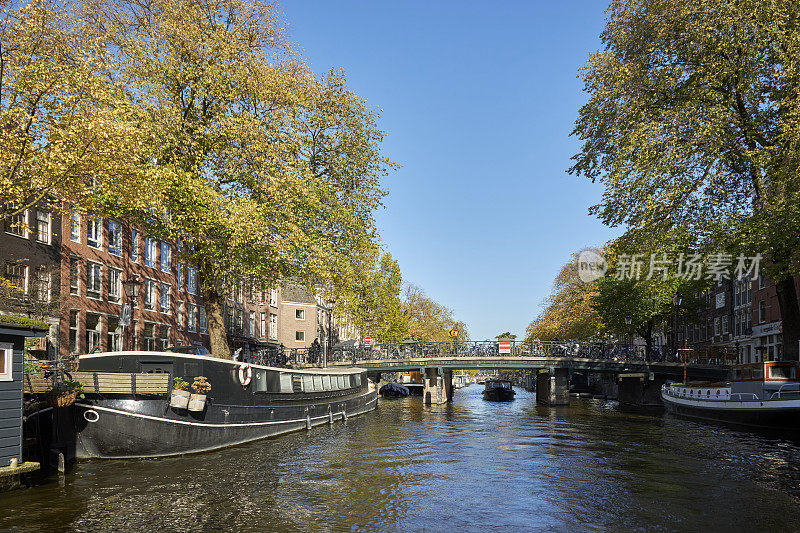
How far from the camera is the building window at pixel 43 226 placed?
38787mm

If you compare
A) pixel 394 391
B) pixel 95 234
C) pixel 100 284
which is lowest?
pixel 394 391

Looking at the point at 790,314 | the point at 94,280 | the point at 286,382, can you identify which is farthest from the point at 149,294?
the point at 790,314

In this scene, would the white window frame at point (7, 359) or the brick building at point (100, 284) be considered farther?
the brick building at point (100, 284)

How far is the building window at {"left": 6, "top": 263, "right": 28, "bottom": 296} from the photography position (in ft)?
119

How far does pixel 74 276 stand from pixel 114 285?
4.79m

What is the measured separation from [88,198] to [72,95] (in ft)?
11.8

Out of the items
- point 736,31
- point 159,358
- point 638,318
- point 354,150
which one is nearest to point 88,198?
point 159,358

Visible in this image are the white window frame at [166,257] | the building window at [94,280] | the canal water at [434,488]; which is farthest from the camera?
the white window frame at [166,257]

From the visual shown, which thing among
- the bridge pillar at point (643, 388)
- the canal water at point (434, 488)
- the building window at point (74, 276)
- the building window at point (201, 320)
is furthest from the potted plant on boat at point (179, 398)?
the bridge pillar at point (643, 388)

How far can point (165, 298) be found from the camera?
55156mm

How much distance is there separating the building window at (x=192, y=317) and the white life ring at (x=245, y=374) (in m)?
34.9

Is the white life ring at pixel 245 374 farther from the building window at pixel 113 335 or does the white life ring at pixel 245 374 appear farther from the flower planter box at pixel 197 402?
the building window at pixel 113 335

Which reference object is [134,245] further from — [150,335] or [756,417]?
[756,417]

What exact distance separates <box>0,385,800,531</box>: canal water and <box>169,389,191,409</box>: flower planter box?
5.80ft
